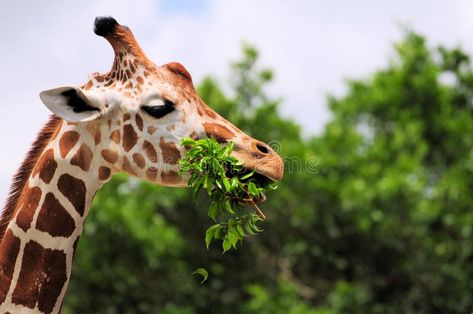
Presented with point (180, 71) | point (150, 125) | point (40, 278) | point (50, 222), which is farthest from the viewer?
point (180, 71)

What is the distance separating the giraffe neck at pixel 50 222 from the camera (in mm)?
5562

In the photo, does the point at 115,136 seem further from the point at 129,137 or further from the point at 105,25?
the point at 105,25

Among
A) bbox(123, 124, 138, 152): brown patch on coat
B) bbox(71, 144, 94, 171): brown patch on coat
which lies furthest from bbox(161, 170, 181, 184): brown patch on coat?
bbox(71, 144, 94, 171): brown patch on coat

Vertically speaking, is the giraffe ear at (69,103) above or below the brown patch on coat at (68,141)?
above

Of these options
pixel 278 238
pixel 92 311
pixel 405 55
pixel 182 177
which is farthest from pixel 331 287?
pixel 182 177

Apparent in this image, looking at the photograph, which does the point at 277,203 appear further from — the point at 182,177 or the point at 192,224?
the point at 182,177

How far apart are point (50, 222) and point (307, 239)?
70.0 feet

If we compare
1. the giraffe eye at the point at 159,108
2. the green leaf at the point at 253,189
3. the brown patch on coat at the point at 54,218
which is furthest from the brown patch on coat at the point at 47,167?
the green leaf at the point at 253,189

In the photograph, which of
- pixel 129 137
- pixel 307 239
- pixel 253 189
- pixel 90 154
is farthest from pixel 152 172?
pixel 307 239

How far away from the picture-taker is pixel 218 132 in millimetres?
5941

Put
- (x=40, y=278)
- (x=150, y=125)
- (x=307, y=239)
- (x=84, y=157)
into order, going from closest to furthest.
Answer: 1. (x=40, y=278)
2. (x=84, y=157)
3. (x=150, y=125)
4. (x=307, y=239)

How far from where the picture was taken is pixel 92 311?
26516 mm

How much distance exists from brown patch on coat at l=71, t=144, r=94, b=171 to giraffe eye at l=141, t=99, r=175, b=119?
1.36 feet

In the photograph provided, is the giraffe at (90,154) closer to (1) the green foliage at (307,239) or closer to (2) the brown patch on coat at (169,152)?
(2) the brown patch on coat at (169,152)
